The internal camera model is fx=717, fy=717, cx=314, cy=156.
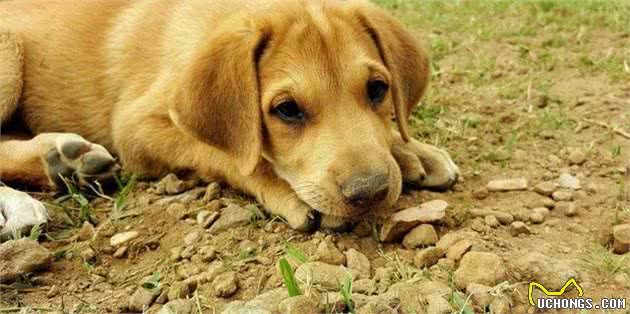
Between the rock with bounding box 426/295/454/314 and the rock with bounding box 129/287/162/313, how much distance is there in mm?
1134

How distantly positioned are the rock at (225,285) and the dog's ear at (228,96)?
71 centimetres

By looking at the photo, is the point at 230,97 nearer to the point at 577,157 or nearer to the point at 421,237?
the point at 421,237

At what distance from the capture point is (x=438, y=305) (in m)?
2.62

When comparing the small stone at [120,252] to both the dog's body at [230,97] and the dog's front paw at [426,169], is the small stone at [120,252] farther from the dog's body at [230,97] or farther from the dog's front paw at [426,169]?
the dog's front paw at [426,169]

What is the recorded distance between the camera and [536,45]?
21.4 feet

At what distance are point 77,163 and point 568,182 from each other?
8.99ft

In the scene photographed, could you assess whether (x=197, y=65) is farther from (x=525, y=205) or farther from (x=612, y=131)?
(x=612, y=131)

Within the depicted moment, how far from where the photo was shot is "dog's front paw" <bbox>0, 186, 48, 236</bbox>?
3.63 metres

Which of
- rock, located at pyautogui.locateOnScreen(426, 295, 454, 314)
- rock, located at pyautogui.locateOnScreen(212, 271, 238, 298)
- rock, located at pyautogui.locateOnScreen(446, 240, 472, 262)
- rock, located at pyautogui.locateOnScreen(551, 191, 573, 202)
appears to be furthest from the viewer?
rock, located at pyautogui.locateOnScreen(551, 191, 573, 202)

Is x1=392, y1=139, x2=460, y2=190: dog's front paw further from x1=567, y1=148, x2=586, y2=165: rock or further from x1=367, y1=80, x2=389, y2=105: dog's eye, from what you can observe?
x1=567, y1=148, x2=586, y2=165: rock

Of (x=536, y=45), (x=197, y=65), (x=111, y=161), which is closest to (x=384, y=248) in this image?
(x=197, y=65)

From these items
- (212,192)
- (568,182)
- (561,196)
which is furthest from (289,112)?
(568,182)

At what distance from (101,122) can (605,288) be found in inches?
132

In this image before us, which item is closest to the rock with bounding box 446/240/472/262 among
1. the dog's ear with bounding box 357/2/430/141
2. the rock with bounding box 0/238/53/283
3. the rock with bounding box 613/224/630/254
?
the rock with bounding box 613/224/630/254
